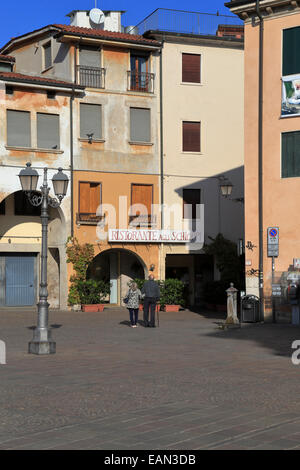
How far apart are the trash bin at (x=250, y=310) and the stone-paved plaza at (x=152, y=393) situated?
3.72 metres

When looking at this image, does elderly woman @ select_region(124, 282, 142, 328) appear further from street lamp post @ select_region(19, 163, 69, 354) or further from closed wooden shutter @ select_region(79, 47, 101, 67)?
closed wooden shutter @ select_region(79, 47, 101, 67)

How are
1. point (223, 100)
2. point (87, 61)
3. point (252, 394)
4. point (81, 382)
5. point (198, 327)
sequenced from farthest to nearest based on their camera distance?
point (223, 100) → point (87, 61) → point (198, 327) → point (81, 382) → point (252, 394)

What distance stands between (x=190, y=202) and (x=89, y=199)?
192 inches

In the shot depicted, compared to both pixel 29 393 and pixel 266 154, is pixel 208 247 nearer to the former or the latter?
pixel 266 154

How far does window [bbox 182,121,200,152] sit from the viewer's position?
3644 centimetres

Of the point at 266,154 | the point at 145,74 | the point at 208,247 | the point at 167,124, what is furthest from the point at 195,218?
the point at 266,154

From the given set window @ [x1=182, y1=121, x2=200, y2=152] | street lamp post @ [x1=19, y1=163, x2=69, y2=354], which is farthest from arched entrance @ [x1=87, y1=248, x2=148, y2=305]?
street lamp post @ [x1=19, y1=163, x2=69, y2=354]

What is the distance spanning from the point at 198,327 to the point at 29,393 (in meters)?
13.5

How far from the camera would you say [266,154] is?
2566cm

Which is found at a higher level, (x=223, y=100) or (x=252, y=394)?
(x=223, y=100)

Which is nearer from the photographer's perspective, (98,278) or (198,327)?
(198,327)

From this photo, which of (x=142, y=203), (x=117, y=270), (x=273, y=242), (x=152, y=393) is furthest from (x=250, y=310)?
(x=152, y=393)

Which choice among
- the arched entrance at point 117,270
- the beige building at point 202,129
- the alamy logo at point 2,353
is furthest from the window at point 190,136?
the alamy logo at point 2,353

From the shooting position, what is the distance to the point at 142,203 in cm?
3553
